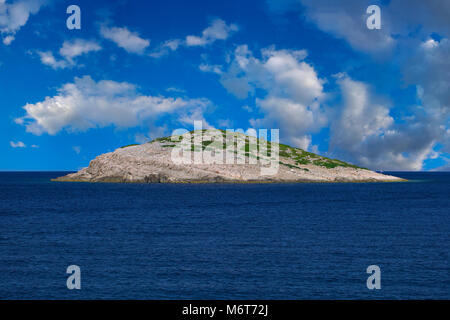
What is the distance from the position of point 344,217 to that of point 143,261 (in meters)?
44.8

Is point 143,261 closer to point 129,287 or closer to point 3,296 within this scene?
point 129,287

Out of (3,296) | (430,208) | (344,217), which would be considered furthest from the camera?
(430,208)

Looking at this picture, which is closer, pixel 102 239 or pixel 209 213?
pixel 102 239

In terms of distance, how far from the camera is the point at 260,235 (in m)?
53.1

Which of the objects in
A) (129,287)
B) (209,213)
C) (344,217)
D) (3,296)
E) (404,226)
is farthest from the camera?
(209,213)

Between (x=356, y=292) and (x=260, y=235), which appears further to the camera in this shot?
(x=260, y=235)

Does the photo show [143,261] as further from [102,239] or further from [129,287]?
[102,239]

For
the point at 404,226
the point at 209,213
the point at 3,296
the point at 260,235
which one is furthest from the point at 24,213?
the point at 404,226

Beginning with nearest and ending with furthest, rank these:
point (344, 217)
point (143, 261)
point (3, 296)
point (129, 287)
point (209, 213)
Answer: point (3, 296), point (129, 287), point (143, 261), point (344, 217), point (209, 213)

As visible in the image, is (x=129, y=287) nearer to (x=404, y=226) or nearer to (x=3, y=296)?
(x=3, y=296)

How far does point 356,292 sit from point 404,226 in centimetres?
3739
